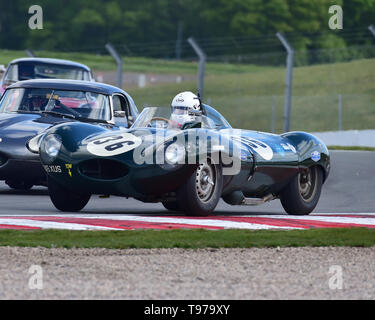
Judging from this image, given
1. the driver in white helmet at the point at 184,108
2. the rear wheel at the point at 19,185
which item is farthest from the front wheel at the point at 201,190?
the rear wheel at the point at 19,185

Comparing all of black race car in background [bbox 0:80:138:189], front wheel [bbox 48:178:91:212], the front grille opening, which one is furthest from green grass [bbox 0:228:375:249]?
black race car in background [bbox 0:80:138:189]

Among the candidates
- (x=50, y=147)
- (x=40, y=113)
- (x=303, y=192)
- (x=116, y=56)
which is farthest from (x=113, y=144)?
(x=116, y=56)

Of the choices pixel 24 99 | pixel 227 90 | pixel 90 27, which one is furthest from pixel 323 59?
pixel 24 99

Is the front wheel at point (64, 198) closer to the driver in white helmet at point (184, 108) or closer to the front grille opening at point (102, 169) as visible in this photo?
the front grille opening at point (102, 169)

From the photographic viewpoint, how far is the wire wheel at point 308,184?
11.7 metres

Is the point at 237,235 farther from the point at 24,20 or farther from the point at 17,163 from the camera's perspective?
the point at 24,20

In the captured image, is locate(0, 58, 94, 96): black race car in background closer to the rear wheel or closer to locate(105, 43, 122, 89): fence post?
locate(105, 43, 122, 89): fence post

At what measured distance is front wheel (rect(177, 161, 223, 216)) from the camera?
10.1 meters

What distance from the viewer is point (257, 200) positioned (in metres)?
11.2

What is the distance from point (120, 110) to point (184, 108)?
3315 millimetres

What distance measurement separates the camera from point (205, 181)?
1029cm

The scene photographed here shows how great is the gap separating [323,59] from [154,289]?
53.6 metres

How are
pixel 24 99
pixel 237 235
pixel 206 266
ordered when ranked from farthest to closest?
pixel 24 99, pixel 237 235, pixel 206 266
